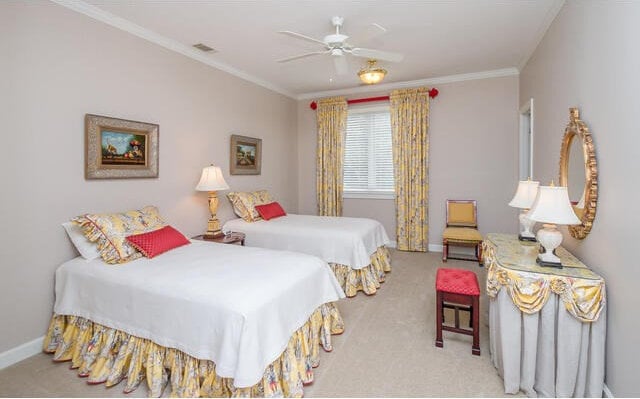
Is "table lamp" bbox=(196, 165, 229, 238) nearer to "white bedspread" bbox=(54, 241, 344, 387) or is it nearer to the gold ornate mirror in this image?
"white bedspread" bbox=(54, 241, 344, 387)

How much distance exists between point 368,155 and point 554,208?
3929 millimetres

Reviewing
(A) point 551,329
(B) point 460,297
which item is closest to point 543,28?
(B) point 460,297

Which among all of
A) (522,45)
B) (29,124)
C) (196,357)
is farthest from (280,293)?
(522,45)

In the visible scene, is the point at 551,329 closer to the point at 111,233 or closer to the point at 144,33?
the point at 111,233

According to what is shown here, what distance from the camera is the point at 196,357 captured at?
180 cm

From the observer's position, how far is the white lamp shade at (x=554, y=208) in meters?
1.95

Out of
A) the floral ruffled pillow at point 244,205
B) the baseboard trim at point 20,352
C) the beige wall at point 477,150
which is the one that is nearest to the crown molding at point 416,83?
the beige wall at point 477,150

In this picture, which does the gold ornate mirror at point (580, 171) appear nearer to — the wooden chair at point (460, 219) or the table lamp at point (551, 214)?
the table lamp at point (551, 214)

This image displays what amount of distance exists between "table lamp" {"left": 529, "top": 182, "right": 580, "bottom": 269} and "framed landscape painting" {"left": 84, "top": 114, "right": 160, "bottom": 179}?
3484 mm

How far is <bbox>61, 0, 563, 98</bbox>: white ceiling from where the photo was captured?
9.21 ft

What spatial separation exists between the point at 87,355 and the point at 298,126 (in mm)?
4937

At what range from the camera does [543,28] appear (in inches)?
128

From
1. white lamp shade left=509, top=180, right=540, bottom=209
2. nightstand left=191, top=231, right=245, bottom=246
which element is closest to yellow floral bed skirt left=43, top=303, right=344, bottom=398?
nightstand left=191, top=231, right=245, bottom=246

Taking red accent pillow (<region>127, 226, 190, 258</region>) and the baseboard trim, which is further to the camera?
red accent pillow (<region>127, 226, 190, 258</region>)
